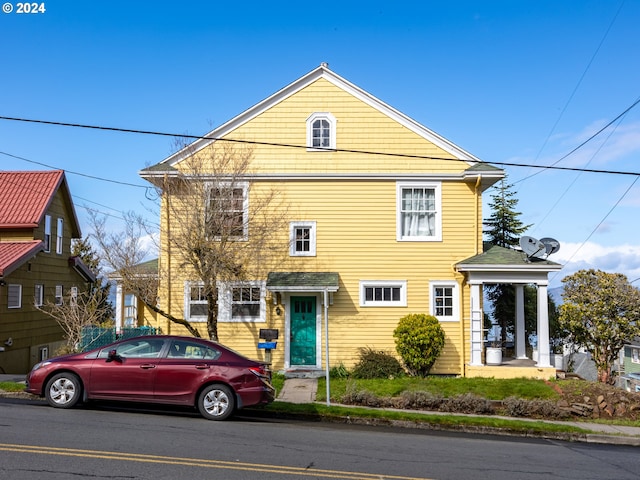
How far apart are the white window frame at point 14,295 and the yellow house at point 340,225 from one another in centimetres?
672

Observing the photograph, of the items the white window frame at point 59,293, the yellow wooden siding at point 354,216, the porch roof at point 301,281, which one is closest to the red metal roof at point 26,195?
the white window frame at point 59,293

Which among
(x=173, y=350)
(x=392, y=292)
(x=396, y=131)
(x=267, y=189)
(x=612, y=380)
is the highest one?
(x=396, y=131)

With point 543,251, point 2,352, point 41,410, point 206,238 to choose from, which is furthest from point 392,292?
point 2,352

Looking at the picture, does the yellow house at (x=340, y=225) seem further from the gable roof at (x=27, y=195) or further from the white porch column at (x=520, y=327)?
the gable roof at (x=27, y=195)

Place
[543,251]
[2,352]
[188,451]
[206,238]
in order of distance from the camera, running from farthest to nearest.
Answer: [2,352], [543,251], [206,238], [188,451]

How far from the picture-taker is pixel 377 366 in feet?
57.1

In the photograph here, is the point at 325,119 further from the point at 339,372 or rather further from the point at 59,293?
the point at 59,293

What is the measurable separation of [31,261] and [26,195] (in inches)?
121

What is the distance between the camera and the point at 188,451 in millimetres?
8234

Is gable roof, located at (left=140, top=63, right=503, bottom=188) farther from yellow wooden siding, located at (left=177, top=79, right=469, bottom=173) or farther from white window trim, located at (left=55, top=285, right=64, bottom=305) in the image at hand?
white window trim, located at (left=55, top=285, right=64, bottom=305)

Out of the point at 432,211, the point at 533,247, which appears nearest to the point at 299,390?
the point at 432,211

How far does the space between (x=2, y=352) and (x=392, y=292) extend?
532 inches

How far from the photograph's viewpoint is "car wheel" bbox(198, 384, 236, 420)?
35.3 feet

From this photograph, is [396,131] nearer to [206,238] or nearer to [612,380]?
[206,238]
